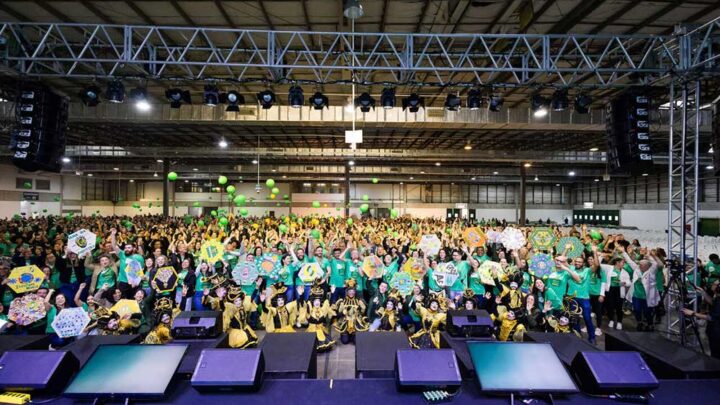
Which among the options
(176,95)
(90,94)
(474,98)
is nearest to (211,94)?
(176,95)

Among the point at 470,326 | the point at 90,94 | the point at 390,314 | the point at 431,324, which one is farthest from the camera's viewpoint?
the point at 90,94

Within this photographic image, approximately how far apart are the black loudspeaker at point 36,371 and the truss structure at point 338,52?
17.0 ft

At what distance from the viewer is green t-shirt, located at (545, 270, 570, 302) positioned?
635 centimetres

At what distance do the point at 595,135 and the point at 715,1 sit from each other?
11284mm

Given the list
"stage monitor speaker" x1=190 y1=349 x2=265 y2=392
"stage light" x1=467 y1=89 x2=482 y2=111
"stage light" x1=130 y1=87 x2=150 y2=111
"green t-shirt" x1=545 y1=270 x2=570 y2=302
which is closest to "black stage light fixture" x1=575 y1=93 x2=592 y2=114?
"stage light" x1=467 y1=89 x2=482 y2=111

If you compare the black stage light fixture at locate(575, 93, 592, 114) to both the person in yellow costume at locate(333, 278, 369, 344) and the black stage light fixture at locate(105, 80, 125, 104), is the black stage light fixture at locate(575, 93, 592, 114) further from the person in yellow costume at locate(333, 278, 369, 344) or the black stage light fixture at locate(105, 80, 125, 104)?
the black stage light fixture at locate(105, 80, 125, 104)

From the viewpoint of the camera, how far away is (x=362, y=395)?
2.66 metres

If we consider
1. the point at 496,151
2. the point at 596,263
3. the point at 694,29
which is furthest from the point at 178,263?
the point at 496,151

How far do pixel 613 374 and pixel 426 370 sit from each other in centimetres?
144

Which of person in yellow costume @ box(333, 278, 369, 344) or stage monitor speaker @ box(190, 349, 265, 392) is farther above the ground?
stage monitor speaker @ box(190, 349, 265, 392)

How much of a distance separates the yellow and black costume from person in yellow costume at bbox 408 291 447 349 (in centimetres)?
49

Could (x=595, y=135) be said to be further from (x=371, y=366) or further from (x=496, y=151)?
(x=371, y=366)

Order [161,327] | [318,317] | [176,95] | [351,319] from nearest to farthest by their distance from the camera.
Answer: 1. [161,327]
2. [318,317]
3. [351,319]
4. [176,95]

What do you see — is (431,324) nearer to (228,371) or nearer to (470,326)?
(470,326)
